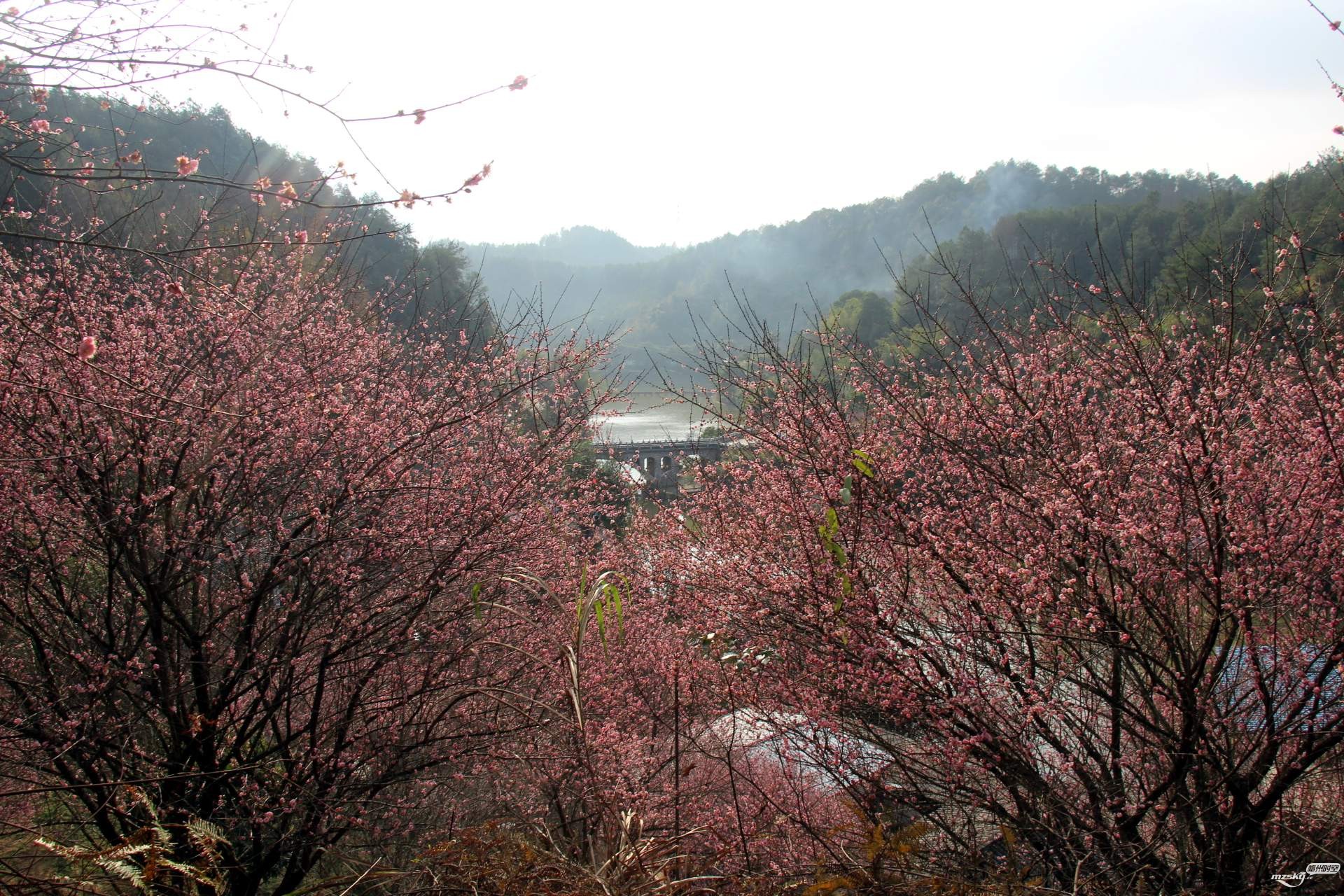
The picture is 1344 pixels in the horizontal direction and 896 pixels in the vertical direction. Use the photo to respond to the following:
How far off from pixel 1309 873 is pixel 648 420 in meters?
42.6

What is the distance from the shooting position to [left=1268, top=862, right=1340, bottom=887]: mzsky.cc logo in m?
2.82

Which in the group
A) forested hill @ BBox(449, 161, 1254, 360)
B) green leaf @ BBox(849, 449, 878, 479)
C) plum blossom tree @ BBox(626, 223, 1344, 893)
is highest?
forested hill @ BBox(449, 161, 1254, 360)

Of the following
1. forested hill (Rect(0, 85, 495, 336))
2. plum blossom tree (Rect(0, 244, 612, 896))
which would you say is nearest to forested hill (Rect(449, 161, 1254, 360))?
forested hill (Rect(0, 85, 495, 336))

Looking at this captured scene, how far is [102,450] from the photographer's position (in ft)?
13.1

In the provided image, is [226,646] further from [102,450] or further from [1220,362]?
[1220,362]

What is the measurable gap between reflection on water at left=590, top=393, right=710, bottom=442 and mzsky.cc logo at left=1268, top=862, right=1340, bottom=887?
152 inches

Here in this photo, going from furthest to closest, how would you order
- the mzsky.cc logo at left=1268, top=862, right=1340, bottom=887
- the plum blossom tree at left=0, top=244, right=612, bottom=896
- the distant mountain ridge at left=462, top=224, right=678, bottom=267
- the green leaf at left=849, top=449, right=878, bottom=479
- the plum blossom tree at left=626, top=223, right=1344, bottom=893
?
the distant mountain ridge at left=462, top=224, right=678, bottom=267 < the plum blossom tree at left=0, top=244, right=612, bottom=896 < the green leaf at left=849, top=449, right=878, bottom=479 < the plum blossom tree at left=626, top=223, right=1344, bottom=893 < the mzsky.cc logo at left=1268, top=862, right=1340, bottom=887

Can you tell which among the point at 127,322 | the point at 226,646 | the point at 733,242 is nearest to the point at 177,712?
the point at 226,646

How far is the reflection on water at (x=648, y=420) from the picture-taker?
7.10 meters

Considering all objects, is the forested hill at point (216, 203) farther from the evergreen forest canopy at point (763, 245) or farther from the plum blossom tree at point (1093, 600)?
the plum blossom tree at point (1093, 600)

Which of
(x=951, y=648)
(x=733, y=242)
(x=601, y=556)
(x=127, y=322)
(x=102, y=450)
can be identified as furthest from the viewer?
(x=733, y=242)

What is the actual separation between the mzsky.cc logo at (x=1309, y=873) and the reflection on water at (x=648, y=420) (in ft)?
12.7

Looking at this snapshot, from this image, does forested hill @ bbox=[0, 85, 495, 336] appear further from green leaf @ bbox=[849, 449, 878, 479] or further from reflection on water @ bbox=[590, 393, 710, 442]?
green leaf @ bbox=[849, 449, 878, 479]

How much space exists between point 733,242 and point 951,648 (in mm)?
133394
